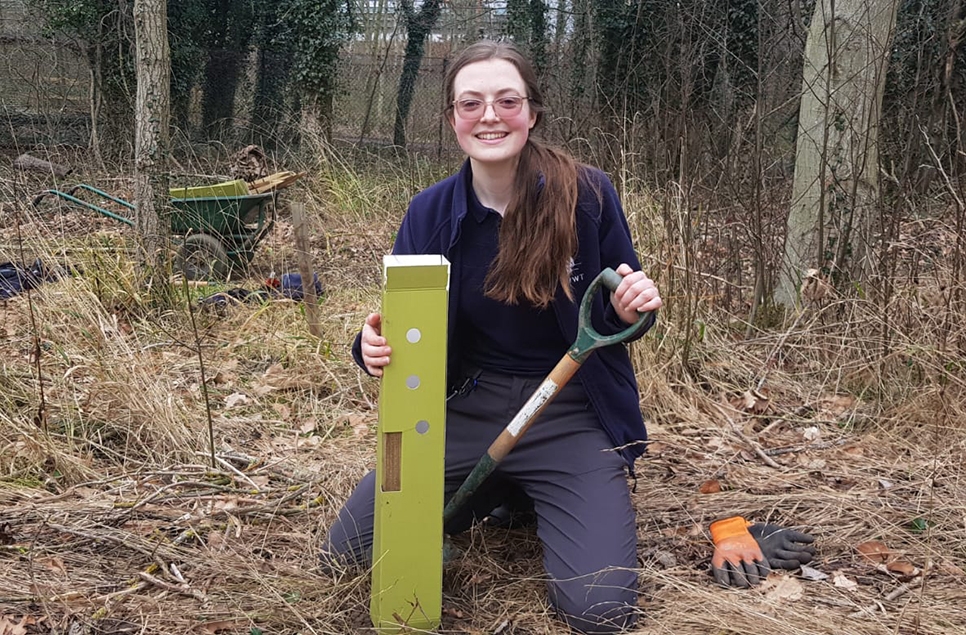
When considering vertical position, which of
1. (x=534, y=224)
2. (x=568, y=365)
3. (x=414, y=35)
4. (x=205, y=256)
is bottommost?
(x=205, y=256)

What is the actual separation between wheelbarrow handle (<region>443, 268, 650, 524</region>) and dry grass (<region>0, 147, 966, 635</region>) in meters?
0.45

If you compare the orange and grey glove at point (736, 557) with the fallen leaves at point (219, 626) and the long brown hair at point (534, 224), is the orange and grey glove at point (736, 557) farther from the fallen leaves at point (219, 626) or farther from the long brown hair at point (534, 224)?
the fallen leaves at point (219, 626)

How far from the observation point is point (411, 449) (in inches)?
Result: 81.6

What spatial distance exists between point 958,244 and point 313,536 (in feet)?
9.31

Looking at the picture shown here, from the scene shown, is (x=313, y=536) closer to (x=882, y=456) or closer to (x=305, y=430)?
(x=305, y=430)

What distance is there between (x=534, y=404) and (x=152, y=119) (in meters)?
4.11

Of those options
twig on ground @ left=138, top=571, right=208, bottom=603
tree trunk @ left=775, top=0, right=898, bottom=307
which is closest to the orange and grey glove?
twig on ground @ left=138, top=571, right=208, bottom=603

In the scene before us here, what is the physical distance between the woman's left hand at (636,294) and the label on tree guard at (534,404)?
276 mm

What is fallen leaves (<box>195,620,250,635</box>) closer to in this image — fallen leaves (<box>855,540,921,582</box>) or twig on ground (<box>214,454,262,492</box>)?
twig on ground (<box>214,454,262,492</box>)

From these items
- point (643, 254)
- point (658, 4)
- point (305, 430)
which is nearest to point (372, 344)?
point (305, 430)

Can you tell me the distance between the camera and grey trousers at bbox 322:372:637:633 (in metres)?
2.25

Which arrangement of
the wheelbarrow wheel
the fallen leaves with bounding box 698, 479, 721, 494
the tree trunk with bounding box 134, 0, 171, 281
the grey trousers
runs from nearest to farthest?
the grey trousers, the fallen leaves with bounding box 698, 479, 721, 494, the tree trunk with bounding box 134, 0, 171, 281, the wheelbarrow wheel

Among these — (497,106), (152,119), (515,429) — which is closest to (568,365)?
(515,429)

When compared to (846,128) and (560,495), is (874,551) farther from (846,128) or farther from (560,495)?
(846,128)
